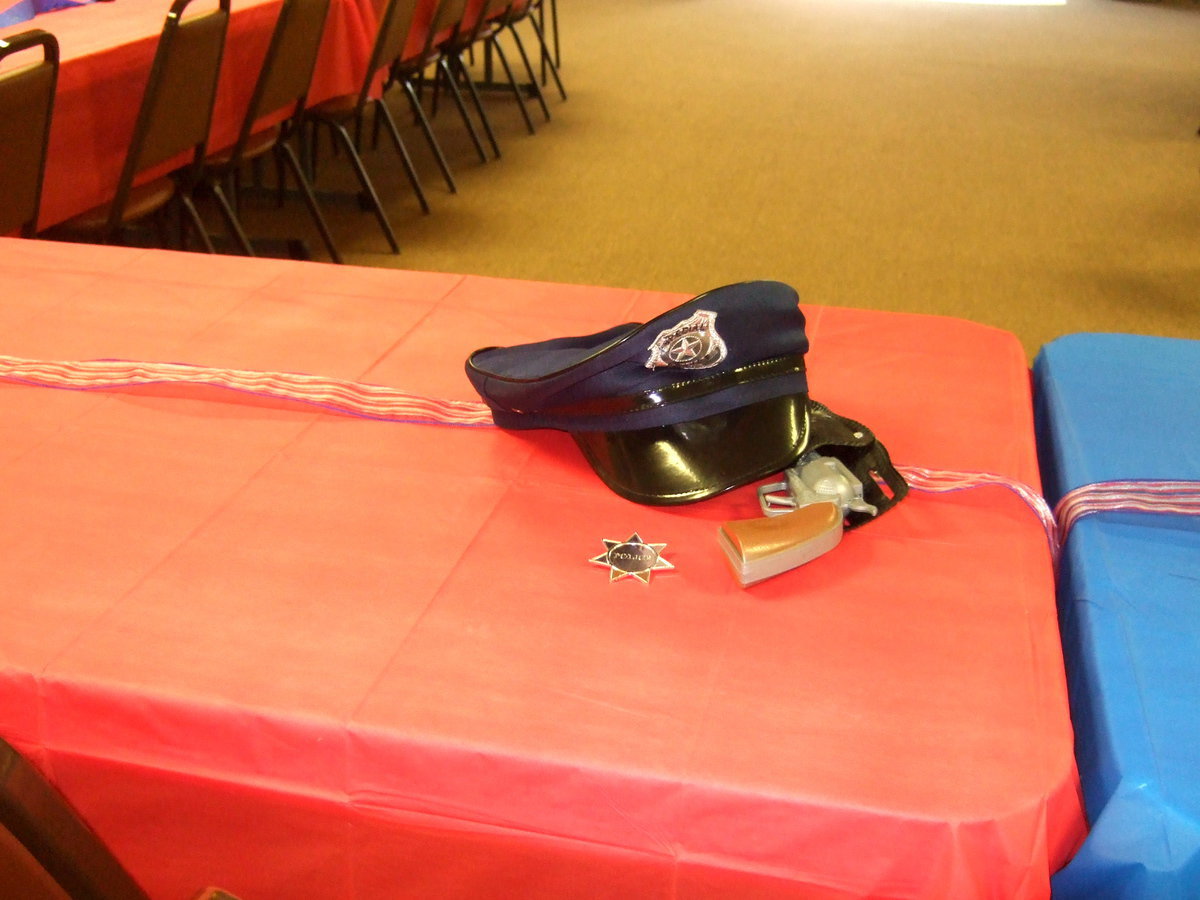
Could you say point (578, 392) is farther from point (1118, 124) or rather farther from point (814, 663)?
point (1118, 124)

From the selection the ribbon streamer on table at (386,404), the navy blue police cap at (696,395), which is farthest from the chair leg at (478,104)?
the navy blue police cap at (696,395)

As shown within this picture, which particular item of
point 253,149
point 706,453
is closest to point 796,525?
point 706,453

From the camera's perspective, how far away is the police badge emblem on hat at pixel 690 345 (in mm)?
985

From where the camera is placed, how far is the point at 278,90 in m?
2.65

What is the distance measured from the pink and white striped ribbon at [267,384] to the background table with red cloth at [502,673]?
33mm

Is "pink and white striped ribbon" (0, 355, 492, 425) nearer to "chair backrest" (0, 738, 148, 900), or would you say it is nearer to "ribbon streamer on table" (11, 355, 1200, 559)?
"ribbon streamer on table" (11, 355, 1200, 559)

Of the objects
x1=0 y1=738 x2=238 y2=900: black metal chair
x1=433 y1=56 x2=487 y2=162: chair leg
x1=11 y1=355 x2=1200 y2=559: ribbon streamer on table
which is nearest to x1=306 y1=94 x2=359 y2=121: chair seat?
x1=433 y1=56 x2=487 y2=162: chair leg

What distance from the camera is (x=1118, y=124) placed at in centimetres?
459

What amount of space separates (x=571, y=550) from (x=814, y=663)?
25 centimetres

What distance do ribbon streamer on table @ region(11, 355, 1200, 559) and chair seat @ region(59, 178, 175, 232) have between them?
3.74ft

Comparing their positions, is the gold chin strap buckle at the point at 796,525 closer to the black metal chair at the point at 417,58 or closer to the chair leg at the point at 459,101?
the black metal chair at the point at 417,58

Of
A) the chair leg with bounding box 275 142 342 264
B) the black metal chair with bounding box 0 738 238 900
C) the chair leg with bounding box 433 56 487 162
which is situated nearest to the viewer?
the black metal chair with bounding box 0 738 238 900

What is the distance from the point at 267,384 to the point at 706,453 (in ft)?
1.79

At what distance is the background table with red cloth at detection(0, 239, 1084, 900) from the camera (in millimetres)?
743
